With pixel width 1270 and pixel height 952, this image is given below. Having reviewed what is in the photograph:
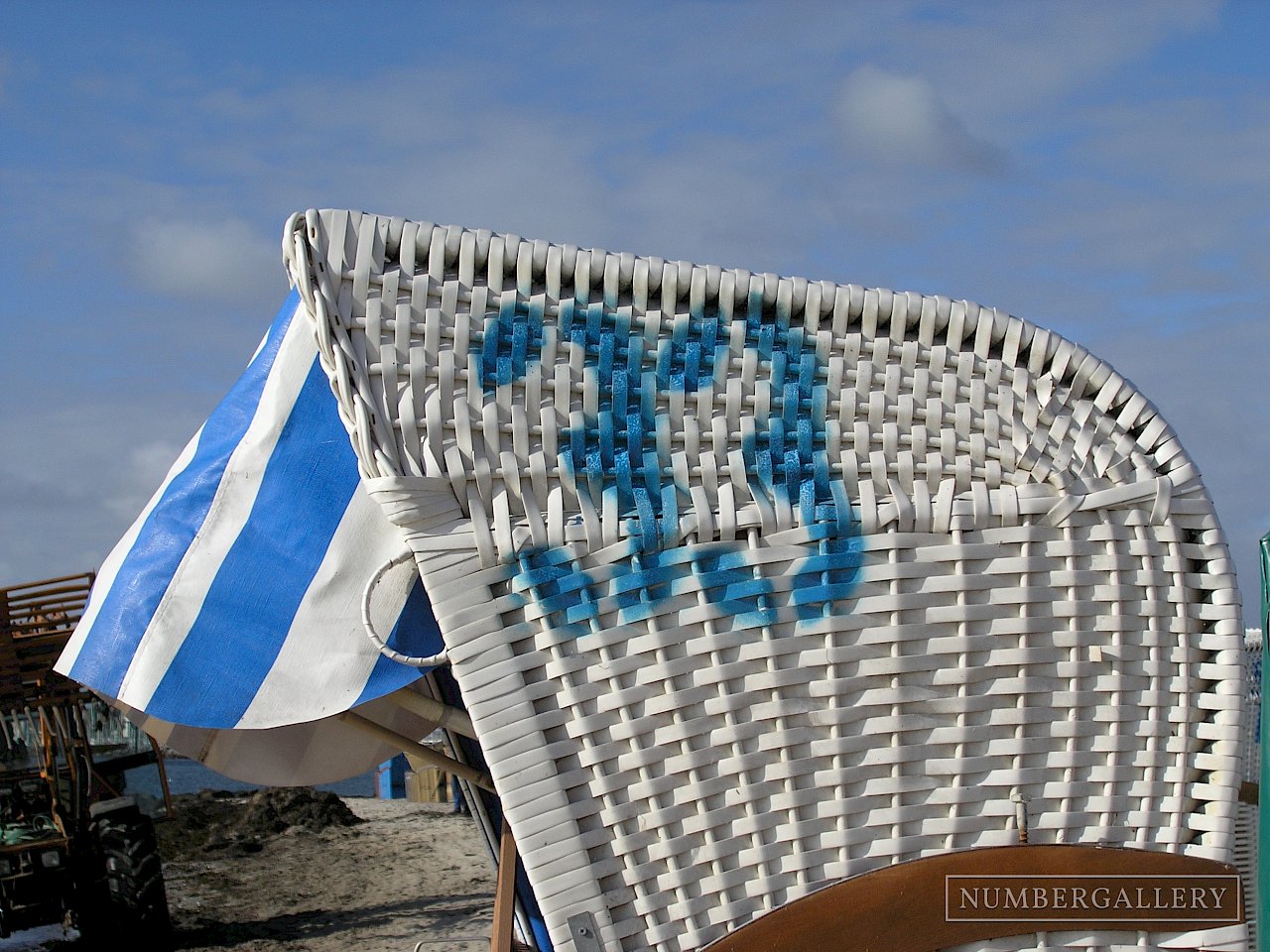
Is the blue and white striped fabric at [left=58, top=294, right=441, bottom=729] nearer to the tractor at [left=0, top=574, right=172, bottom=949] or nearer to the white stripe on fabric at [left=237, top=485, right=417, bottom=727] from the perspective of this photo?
the white stripe on fabric at [left=237, top=485, right=417, bottom=727]

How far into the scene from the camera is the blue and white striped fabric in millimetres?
2504

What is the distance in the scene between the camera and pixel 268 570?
2.59m

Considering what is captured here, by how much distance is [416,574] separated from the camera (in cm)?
248

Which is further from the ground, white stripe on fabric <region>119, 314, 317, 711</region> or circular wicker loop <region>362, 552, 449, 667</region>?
white stripe on fabric <region>119, 314, 317, 711</region>

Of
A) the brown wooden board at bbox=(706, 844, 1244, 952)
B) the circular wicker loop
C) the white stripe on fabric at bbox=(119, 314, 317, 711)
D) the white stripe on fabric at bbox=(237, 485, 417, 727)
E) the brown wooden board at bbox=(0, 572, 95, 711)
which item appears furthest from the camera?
the brown wooden board at bbox=(0, 572, 95, 711)

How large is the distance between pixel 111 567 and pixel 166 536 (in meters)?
0.22

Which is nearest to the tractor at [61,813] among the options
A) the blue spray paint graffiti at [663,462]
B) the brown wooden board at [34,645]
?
the brown wooden board at [34,645]

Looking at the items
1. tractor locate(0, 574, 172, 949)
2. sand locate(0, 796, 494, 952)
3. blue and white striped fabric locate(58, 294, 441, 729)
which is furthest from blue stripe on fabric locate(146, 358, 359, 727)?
tractor locate(0, 574, 172, 949)

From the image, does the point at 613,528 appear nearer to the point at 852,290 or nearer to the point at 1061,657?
the point at 852,290

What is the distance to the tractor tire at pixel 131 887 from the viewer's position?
7.78 m

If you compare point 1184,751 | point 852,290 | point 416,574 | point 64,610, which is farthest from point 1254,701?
point 64,610

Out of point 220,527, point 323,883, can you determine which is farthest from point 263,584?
point 323,883

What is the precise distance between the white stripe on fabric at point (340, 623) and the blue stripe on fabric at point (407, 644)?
1 cm

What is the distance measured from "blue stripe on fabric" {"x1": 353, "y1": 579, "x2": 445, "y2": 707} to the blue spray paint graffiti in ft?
1.08
